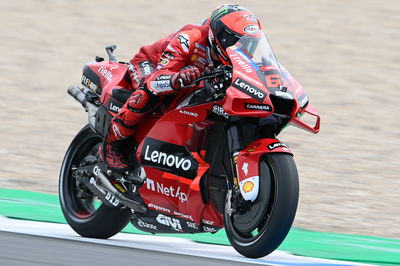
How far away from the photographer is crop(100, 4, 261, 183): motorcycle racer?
557 centimetres

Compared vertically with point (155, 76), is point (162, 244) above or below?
below

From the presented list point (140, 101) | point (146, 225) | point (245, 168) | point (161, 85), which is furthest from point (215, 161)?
point (146, 225)

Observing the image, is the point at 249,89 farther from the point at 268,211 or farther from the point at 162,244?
the point at 162,244

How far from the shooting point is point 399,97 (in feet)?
42.1

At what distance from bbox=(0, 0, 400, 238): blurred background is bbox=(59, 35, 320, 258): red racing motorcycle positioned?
2015 millimetres

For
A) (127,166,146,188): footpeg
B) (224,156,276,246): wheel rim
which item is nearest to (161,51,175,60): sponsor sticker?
(127,166,146,188): footpeg

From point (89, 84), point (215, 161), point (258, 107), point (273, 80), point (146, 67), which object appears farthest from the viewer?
point (89, 84)

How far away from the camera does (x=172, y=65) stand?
19.0ft

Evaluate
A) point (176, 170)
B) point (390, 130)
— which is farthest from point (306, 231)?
point (390, 130)

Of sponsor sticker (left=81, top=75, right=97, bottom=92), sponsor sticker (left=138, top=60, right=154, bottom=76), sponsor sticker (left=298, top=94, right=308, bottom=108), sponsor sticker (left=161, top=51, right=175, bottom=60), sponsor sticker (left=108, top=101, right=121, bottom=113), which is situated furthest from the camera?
sponsor sticker (left=81, top=75, right=97, bottom=92)

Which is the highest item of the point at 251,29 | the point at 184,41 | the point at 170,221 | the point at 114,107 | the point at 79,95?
the point at 251,29

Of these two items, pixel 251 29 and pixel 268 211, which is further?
pixel 251 29

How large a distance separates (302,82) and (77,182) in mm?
6999

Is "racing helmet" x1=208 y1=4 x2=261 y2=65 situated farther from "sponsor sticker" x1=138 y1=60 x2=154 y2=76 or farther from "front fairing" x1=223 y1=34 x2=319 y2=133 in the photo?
"sponsor sticker" x1=138 y1=60 x2=154 y2=76
